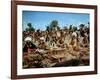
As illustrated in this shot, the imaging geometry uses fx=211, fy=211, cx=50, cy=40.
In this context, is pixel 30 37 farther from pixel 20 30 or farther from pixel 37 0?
pixel 37 0

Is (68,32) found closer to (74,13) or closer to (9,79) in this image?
(74,13)

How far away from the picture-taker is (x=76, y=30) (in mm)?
2258

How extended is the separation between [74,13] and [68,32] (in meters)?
0.21

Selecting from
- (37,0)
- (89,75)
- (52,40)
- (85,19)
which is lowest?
(89,75)

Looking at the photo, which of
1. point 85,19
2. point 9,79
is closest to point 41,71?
point 9,79

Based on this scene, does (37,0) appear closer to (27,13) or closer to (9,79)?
(27,13)

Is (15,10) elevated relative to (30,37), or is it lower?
elevated

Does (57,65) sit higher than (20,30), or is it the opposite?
(20,30)

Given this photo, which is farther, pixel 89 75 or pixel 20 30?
pixel 89 75

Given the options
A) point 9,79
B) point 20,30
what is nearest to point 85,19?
point 20,30

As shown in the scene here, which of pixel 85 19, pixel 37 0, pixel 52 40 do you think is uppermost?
pixel 37 0

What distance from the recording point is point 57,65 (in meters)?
2.18

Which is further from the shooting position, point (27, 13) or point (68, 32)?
point (68, 32)

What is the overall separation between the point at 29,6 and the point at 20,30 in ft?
0.83
